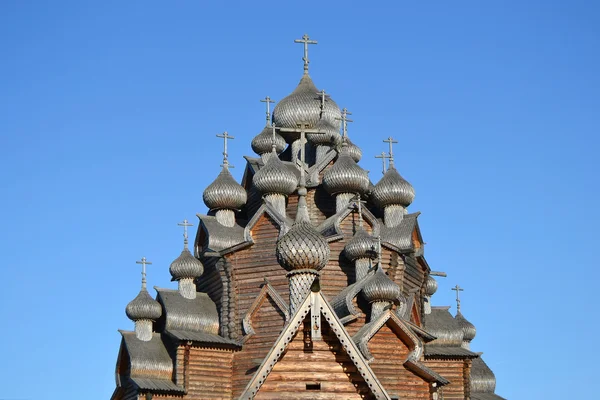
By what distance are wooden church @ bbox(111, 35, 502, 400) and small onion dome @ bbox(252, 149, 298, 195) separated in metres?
→ 0.03

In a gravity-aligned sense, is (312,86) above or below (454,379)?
above

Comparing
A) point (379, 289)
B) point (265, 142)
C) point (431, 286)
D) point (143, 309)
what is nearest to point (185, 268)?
point (143, 309)

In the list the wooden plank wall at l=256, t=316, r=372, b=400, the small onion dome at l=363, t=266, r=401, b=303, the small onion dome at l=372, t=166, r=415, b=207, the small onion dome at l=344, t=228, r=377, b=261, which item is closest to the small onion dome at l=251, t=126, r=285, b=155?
the small onion dome at l=372, t=166, r=415, b=207

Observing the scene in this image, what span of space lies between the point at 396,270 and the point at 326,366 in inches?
649

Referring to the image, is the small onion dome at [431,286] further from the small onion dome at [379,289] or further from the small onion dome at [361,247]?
the small onion dome at [379,289]

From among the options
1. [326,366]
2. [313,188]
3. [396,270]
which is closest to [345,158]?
[313,188]

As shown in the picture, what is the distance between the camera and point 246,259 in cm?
3005

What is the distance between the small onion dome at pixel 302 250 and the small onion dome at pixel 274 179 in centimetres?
1494

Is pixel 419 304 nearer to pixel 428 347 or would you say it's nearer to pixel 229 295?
pixel 428 347

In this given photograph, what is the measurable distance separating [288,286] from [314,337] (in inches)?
513

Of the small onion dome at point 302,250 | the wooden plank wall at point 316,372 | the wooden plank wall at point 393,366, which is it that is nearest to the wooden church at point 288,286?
the wooden plank wall at point 393,366

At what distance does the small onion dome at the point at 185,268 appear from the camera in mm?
30328

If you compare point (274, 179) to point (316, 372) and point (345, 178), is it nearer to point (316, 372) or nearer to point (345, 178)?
point (345, 178)

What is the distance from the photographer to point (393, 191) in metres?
31.1
